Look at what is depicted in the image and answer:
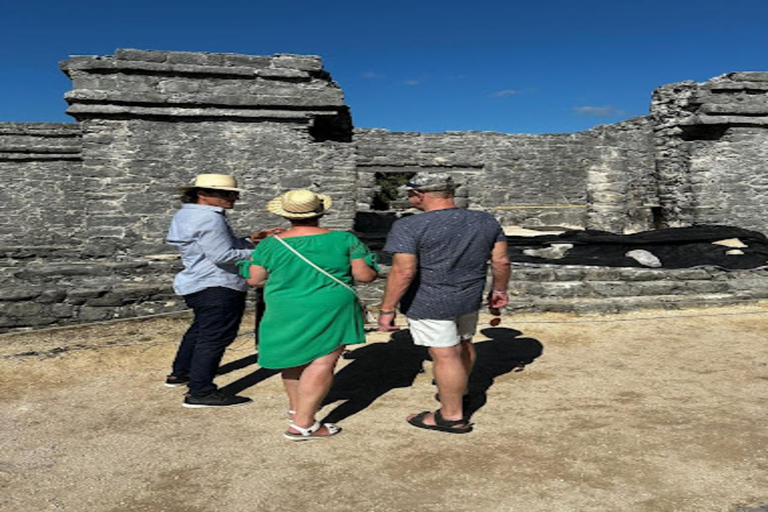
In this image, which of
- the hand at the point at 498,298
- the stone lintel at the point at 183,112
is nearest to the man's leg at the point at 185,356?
the hand at the point at 498,298

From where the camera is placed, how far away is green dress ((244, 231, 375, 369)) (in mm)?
3379

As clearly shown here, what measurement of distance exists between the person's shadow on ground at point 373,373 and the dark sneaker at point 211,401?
2.11 ft

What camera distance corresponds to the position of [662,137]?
11664 mm

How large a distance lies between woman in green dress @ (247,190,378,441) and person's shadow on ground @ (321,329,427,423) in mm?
490

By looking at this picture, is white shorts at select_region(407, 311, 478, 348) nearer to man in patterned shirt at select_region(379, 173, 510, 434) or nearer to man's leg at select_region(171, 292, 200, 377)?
man in patterned shirt at select_region(379, 173, 510, 434)

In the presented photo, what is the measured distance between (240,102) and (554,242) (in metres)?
5.69

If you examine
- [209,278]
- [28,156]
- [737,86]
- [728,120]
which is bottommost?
[209,278]

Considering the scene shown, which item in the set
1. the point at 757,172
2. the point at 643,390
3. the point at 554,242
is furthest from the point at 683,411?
the point at 757,172

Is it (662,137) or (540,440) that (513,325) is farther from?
(662,137)

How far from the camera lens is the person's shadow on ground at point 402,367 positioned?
14.0 ft

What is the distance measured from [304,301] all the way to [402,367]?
192 cm

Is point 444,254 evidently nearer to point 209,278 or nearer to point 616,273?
point 209,278

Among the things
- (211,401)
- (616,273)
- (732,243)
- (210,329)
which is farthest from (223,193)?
(732,243)

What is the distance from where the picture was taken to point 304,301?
11.1ft
